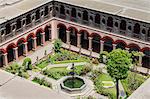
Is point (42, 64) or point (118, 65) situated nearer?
point (118, 65)

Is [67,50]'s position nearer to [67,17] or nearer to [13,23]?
[67,17]

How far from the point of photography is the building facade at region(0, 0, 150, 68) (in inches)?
2504

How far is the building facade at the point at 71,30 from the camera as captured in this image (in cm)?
6359

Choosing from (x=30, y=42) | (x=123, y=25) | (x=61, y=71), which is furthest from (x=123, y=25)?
(x=30, y=42)

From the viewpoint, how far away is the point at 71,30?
7212 centimetres

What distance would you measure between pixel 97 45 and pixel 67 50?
5.69 meters

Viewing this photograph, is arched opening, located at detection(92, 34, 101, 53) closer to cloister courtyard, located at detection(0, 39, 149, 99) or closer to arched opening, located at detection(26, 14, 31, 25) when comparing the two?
cloister courtyard, located at detection(0, 39, 149, 99)

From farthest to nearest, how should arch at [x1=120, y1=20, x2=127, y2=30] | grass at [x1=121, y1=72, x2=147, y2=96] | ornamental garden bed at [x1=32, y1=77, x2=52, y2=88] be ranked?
arch at [x1=120, y1=20, x2=127, y2=30] → ornamental garden bed at [x1=32, y1=77, x2=52, y2=88] → grass at [x1=121, y1=72, x2=147, y2=96]

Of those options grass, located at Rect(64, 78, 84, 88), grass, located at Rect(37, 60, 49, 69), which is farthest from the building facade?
grass, located at Rect(64, 78, 84, 88)

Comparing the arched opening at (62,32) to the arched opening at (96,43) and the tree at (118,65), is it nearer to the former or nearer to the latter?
the arched opening at (96,43)

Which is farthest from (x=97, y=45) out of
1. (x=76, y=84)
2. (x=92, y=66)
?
(x=76, y=84)

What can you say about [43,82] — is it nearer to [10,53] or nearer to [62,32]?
[10,53]

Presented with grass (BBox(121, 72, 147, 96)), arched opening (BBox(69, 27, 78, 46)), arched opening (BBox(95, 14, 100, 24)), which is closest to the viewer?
grass (BBox(121, 72, 147, 96))

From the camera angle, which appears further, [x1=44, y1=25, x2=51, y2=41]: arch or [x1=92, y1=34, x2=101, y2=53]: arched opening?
[x1=44, y1=25, x2=51, y2=41]: arch
